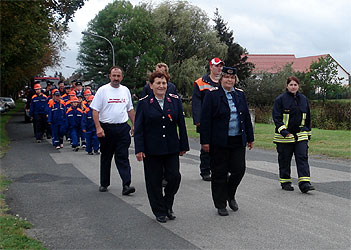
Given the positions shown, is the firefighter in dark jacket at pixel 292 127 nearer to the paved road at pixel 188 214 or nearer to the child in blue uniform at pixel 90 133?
the paved road at pixel 188 214

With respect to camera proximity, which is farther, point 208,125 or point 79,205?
point 79,205

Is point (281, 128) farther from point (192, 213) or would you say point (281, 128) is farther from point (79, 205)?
point (79, 205)

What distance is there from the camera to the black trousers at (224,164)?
21.2 ft

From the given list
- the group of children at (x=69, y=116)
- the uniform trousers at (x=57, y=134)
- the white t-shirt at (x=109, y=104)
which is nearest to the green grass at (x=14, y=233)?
the white t-shirt at (x=109, y=104)

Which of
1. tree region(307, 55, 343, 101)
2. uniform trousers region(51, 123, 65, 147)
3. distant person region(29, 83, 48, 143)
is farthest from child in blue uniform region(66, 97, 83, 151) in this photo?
tree region(307, 55, 343, 101)

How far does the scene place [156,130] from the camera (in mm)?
6223

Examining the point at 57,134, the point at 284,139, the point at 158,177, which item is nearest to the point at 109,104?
the point at 158,177

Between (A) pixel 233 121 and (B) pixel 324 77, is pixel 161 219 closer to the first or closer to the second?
(A) pixel 233 121

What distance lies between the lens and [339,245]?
512 centimetres

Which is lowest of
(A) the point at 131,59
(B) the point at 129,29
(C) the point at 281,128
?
(C) the point at 281,128

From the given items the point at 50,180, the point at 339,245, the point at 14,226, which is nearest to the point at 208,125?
the point at 339,245

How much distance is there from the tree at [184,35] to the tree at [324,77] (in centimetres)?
1489

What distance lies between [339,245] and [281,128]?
3153mm

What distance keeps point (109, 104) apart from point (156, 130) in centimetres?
211
